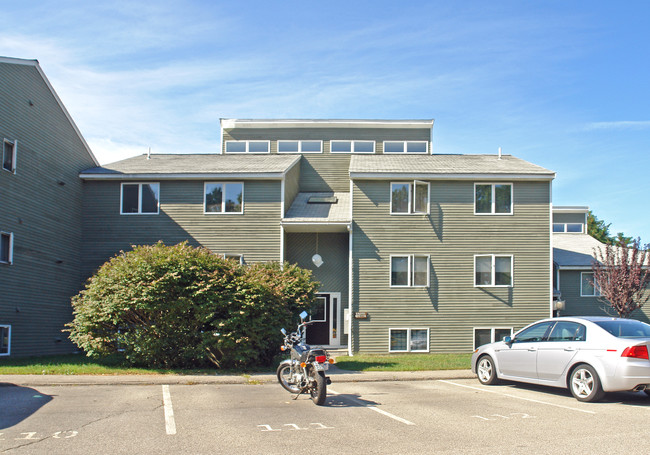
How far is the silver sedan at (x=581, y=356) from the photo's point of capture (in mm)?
10156

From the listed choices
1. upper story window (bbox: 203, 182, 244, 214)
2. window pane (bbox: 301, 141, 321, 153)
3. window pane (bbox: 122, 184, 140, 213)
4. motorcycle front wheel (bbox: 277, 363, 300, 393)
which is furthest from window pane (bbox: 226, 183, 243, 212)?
motorcycle front wheel (bbox: 277, 363, 300, 393)

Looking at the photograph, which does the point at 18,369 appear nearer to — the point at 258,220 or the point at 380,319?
the point at 258,220

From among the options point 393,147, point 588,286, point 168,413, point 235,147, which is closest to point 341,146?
point 393,147

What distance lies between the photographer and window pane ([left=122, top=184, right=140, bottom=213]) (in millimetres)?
22859

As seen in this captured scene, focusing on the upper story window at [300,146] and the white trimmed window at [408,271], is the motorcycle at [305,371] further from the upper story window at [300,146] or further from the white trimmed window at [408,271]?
the upper story window at [300,146]

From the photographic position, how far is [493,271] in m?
22.4

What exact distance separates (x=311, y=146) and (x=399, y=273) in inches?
331

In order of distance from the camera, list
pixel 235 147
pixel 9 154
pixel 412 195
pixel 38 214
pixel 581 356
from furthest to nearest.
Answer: pixel 235 147
pixel 412 195
pixel 38 214
pixel 9 154
pixel 581 356

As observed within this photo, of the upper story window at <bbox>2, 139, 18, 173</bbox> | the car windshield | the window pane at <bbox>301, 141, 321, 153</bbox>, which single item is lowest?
the car windshield

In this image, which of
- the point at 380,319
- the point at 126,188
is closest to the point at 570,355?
the point at 380,319

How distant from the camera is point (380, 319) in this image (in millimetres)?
21953

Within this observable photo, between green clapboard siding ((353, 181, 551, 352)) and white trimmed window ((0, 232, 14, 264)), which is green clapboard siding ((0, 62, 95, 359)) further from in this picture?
green clapboard siding ((353, 181, 551, 352))

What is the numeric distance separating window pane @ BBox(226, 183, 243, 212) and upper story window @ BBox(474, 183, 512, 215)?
8653 mm

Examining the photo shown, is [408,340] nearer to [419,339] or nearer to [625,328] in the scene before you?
[419,339]
